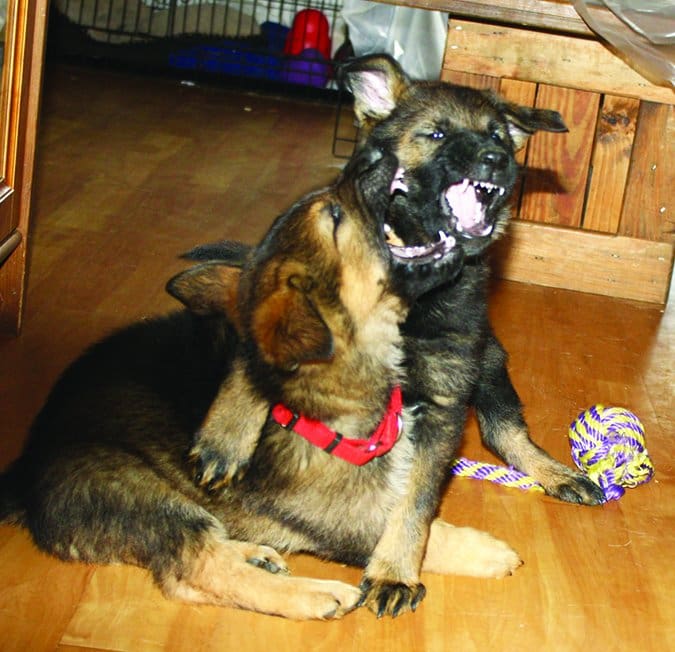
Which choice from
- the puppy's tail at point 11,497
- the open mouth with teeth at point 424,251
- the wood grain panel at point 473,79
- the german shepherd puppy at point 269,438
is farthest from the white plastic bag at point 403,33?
the puppy's tail at point 11,497

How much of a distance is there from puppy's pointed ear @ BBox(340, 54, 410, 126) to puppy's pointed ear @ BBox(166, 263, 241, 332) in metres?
0.84

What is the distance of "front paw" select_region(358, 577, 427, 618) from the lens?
88.9 inches

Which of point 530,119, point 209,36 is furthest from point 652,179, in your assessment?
point 209,36

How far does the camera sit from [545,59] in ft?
13.1

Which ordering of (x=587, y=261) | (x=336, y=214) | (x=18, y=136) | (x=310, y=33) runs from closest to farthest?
(x=336, y=214) < (x=18, y=136) < (x=587, y=261) < (x=310, y=33)

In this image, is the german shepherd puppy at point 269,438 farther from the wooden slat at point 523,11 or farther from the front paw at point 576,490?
the wooden slat at point 523,11

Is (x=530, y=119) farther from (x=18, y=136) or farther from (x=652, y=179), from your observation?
(x=18, y=136)

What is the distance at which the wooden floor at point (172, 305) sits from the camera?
2.24 meters

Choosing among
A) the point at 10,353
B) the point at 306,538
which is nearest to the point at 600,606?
the point at 306,538

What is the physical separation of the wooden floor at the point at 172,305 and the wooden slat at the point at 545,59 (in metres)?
0.82

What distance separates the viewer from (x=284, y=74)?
22.8ft

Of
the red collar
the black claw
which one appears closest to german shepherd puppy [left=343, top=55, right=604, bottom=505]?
the red collar

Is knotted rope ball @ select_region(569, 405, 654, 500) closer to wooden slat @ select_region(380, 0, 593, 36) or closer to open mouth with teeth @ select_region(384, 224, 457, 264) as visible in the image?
open mouth with teeth @ select_region(384, 224, 457, 264)

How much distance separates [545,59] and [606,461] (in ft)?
5.97
